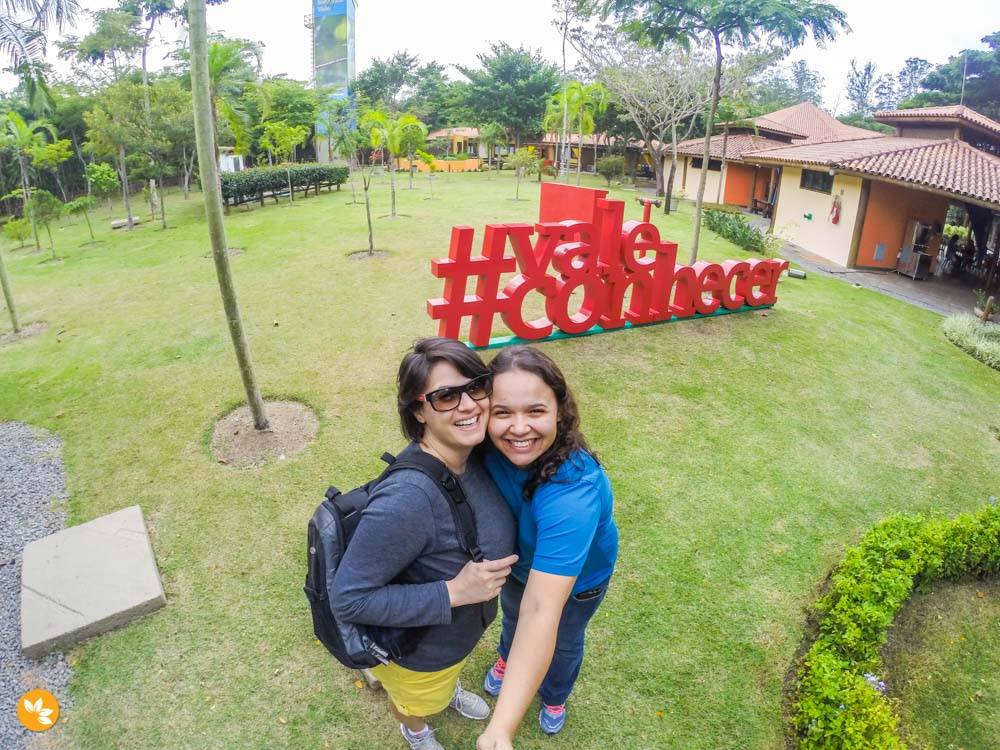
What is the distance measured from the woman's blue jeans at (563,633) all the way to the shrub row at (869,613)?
4.44 ft

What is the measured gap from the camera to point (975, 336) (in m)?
10.2

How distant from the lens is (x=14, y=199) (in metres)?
25.7

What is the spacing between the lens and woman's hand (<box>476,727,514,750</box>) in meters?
1.59

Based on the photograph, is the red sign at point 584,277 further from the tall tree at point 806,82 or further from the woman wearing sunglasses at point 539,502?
the tall tree at point 806,82

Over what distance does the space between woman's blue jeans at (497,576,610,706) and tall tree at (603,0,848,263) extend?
35.9ft

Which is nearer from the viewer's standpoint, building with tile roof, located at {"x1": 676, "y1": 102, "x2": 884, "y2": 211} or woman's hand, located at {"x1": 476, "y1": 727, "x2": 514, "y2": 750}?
woman's hand, located at {"x1": 476, "y1": 727, "x2": 514, "y2": 750}

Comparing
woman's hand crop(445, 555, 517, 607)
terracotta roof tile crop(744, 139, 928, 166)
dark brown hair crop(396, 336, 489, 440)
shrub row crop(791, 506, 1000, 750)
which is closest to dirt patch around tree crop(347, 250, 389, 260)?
shrub row crop(791, 506, 1000, 750)

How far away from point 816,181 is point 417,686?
19.1 meters

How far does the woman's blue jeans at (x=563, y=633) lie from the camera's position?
254 centimetres

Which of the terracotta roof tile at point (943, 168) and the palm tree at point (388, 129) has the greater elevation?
the palm tree at point (388, 129)

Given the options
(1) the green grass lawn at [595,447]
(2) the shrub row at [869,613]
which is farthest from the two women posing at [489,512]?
(2) the shrub row at [869,613]

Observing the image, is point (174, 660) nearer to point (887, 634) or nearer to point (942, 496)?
point (887, 634)

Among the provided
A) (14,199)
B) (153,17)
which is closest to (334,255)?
(14,199)

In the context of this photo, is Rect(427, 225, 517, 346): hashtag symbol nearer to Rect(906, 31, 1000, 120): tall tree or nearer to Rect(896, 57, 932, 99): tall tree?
Rect(906, 31, 1000, 120): tall tree
